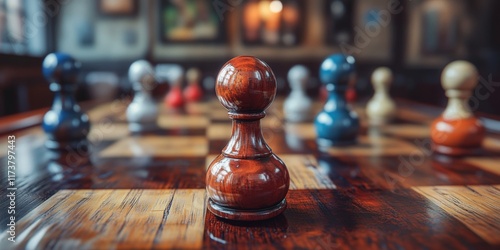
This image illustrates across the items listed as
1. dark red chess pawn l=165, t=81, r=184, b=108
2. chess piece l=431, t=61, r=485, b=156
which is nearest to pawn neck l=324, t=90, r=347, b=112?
chess piece l=431, t=61, r=485, b=156

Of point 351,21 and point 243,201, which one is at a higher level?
point 351,21

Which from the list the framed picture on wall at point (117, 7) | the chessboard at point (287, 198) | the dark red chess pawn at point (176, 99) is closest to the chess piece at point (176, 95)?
the dark red chess pawn at point (176, 99)

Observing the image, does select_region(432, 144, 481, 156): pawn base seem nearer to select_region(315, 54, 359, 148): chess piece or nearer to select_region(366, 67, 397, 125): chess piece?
select_region(315, 54, 359, 148): chess piece

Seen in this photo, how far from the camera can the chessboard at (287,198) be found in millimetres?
530

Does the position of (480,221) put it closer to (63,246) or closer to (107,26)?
(63,246)

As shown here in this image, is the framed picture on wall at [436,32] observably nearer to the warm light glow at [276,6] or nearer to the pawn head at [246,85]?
the warm light glow at [276,6]

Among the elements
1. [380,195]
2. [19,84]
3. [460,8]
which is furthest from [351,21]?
[380,195]

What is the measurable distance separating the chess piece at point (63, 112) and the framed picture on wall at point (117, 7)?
5014mm

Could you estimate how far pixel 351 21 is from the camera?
603 cm

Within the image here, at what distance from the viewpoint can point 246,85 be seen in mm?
605

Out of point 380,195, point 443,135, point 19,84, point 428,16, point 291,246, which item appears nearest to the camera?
point 291,246

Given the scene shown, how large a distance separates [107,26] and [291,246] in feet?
19.6

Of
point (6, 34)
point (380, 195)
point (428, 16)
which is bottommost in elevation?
point (380, 195)

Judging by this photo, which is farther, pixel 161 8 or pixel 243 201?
pixel 161 8
